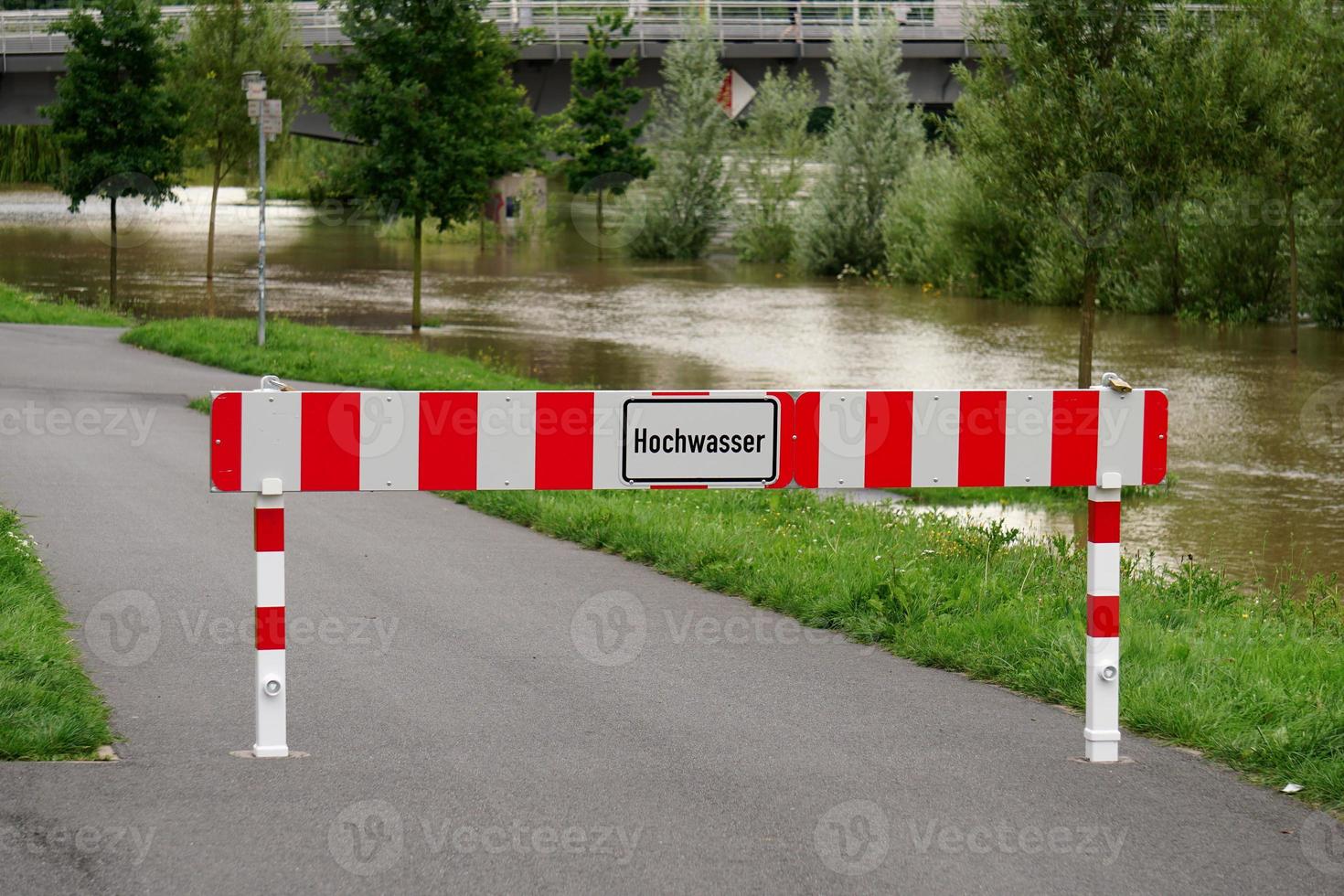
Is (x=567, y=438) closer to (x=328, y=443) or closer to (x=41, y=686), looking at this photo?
(x=328, y=443)

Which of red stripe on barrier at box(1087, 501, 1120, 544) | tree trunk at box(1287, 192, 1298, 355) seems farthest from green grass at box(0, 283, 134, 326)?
red stripe on barrier at box(1087, 501, 1120, 544)

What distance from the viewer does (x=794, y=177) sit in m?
51.1

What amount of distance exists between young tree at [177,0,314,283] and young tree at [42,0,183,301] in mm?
1078

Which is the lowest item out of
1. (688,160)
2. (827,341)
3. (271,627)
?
(827,341)

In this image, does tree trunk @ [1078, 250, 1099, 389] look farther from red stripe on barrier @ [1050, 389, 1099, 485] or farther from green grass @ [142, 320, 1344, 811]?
red stripe on barrier @ [1050, 389, 1099, 485]

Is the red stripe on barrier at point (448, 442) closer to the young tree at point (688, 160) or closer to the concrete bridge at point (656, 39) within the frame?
the concrete bridge at point (656, 39)

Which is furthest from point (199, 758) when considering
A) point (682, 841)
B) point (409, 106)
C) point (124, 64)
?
point (124, 64)

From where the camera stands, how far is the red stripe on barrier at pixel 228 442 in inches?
203

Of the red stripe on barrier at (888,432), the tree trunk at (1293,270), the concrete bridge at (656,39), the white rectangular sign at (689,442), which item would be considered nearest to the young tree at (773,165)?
the concrete bridge at (656,39)

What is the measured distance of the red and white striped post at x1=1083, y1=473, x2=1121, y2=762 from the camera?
539 centimetres

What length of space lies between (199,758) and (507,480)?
4.13 ft

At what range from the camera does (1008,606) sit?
7.38m

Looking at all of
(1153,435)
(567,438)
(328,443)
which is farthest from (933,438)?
(328,443)

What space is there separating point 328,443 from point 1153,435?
104 inches
